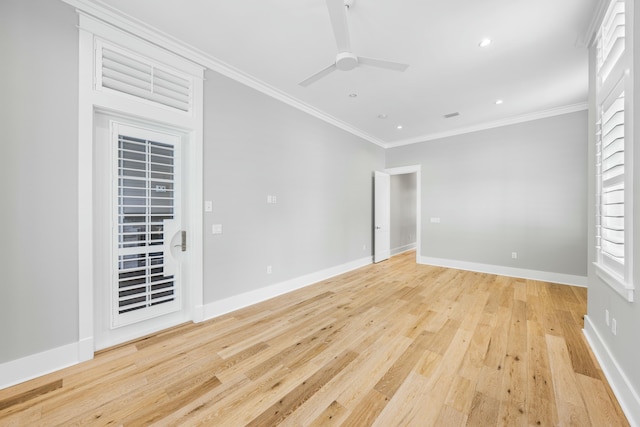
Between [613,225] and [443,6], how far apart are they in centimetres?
230

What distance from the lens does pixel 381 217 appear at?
19.5ft

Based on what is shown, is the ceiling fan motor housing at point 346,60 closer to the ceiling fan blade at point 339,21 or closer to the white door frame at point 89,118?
the ceiling fan blade at point 339,21

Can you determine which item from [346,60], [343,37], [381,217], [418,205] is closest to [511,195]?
[418,205]

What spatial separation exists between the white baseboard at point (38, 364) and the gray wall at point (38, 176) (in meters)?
0.05

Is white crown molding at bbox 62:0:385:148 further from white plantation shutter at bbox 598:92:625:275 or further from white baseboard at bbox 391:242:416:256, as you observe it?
white baseboard at bbox 391:242:416:256

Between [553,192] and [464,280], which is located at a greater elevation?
[553,192]

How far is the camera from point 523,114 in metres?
4.48

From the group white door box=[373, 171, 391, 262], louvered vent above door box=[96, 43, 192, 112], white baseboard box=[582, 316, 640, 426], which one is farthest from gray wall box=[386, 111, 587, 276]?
louvered vent above door box=[96, 43, 192, 112]

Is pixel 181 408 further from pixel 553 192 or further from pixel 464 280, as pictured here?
pixel 553 192

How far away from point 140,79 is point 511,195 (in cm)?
615

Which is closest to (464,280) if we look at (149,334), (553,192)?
(553,192)

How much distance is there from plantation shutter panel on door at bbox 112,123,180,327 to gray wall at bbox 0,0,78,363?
1.10ft

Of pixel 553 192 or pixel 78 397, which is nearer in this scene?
pixel 78 397

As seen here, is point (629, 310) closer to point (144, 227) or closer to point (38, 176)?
point (144, 227)
